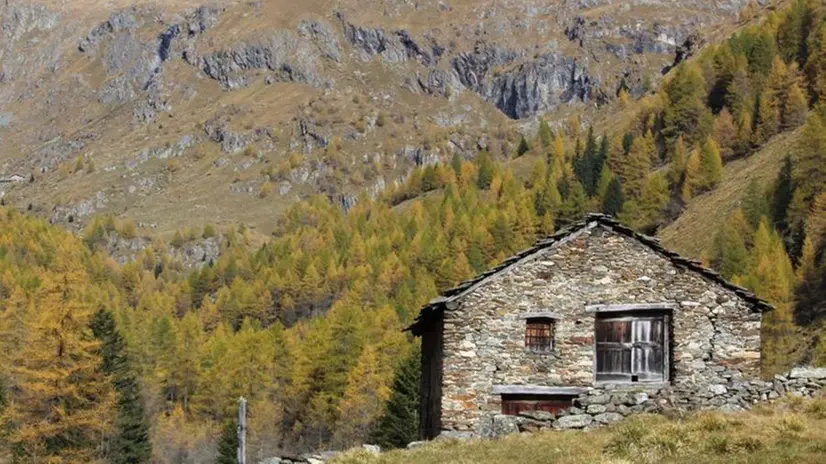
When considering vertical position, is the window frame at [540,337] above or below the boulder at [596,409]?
above

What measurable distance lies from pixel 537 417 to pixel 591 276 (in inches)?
256

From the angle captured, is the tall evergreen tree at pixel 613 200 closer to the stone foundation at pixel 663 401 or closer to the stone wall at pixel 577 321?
the stone wall at pixel 577 321

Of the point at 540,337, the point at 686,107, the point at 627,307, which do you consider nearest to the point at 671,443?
the point at 540,337

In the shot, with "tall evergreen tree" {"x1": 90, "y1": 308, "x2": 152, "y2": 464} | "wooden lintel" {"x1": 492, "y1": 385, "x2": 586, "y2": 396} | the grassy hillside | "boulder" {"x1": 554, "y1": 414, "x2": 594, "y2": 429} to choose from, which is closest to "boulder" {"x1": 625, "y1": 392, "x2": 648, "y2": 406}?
"boulder" {"x1": 554, "y1": 414, "x2": 594, "y2": 429}

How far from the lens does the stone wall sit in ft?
92.4

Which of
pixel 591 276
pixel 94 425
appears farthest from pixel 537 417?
pixel 94 425

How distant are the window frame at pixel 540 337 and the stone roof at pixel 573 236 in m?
1.72

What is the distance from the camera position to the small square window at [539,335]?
28.6m

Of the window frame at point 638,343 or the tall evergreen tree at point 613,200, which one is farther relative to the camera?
the tall evergreen tree at point 613,200

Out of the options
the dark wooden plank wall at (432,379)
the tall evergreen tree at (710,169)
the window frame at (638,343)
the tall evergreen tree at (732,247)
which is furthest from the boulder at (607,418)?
the tall evergreen tree at (710,169)

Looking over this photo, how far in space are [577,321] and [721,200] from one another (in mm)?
90293

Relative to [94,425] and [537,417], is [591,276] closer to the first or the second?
[537,417]

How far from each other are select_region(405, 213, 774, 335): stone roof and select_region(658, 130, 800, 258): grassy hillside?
221ft

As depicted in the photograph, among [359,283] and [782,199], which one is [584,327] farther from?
[359,283]
